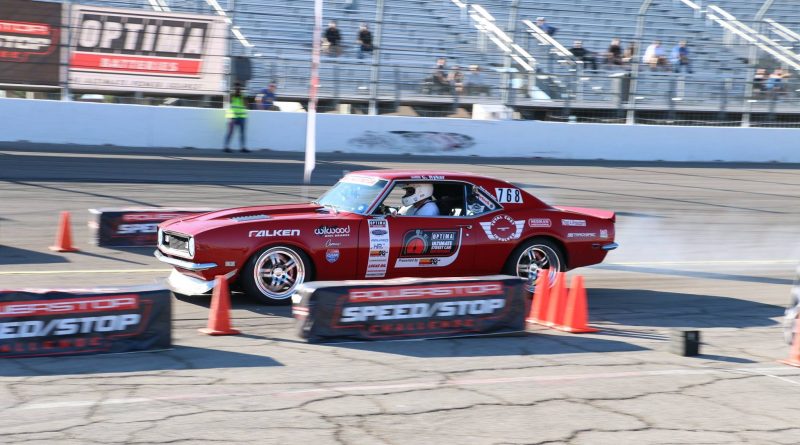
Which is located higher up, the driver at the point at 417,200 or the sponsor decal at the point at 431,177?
the sponsor decal at the point at 431,177

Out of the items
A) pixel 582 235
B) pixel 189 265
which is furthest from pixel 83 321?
pixel 582 235

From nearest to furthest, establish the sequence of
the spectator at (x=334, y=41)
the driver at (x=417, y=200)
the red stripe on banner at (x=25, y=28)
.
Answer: the driver at (x=417, y=200), the red stripe on banner at (x=25, y=28), the spectator at (x=334, y=41)

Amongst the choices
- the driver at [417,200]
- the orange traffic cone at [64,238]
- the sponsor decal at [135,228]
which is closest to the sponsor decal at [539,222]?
the driver at [417,200]

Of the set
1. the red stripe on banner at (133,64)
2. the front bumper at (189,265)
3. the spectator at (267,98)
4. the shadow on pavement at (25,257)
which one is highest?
the red stripe on banner at (133,64)

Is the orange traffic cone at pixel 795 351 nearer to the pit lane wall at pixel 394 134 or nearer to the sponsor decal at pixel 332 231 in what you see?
the sponsor decal at pixel 332 231

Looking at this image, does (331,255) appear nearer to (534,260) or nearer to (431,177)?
(431,177)

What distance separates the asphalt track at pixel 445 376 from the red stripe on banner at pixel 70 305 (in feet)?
1.13

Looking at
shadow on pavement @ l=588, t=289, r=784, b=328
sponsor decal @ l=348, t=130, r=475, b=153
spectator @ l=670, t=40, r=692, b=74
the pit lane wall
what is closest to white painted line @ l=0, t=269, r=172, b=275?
shadow on pavement @ l=588, t=289, r=784, b=328

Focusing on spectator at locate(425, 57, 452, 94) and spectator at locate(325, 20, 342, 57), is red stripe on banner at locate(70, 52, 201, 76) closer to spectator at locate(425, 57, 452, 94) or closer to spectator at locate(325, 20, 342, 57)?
spectator at locate(325, 20, 342, 57)

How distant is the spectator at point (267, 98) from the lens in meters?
21.6

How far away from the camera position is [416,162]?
21.0 metres

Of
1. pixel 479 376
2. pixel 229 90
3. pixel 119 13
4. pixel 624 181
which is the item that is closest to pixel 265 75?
pixel 229 90

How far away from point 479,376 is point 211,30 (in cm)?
1588

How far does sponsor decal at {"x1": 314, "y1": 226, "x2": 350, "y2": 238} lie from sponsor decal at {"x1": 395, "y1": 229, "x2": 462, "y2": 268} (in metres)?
0.59
